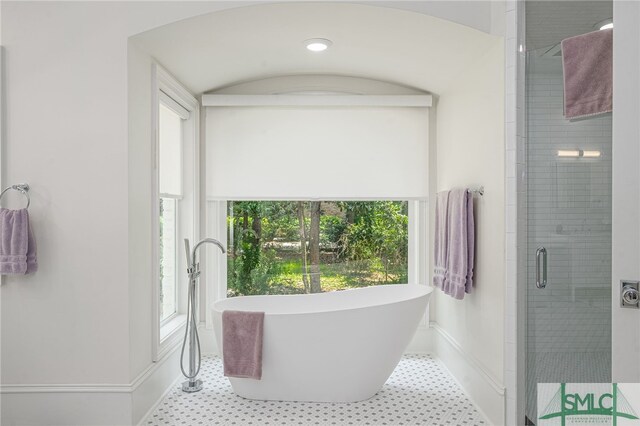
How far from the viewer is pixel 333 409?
3373 mm

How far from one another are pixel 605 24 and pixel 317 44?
5.98 feet

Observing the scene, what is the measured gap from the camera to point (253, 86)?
4.52 meters

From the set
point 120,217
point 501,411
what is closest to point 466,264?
point 501,411

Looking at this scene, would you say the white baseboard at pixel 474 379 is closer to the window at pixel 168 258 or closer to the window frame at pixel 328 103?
the window frame at pixel 328 103

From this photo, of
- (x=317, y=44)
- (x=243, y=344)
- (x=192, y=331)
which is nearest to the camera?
(x=243, y=344)

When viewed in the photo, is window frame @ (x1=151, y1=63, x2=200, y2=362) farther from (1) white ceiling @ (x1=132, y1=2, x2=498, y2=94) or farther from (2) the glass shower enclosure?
(2) the glass shower enclosure

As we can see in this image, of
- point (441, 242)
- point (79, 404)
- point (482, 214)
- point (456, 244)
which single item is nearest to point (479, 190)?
point (482, 214)

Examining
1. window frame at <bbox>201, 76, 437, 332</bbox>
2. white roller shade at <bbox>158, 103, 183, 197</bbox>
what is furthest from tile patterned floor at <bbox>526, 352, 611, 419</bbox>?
white roller shade at <bbox>158, 103, 183, 197</bbox>

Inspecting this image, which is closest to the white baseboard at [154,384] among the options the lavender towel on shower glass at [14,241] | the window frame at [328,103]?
the window frame at [328,103]

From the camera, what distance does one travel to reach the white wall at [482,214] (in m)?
3.04

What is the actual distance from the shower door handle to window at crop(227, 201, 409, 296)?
2011 mm

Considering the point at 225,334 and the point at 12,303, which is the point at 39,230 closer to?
the point at 12,303

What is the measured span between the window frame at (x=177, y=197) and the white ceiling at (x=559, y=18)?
2.36 m

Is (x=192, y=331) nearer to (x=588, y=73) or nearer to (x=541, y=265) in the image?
(x=541, y=265)
